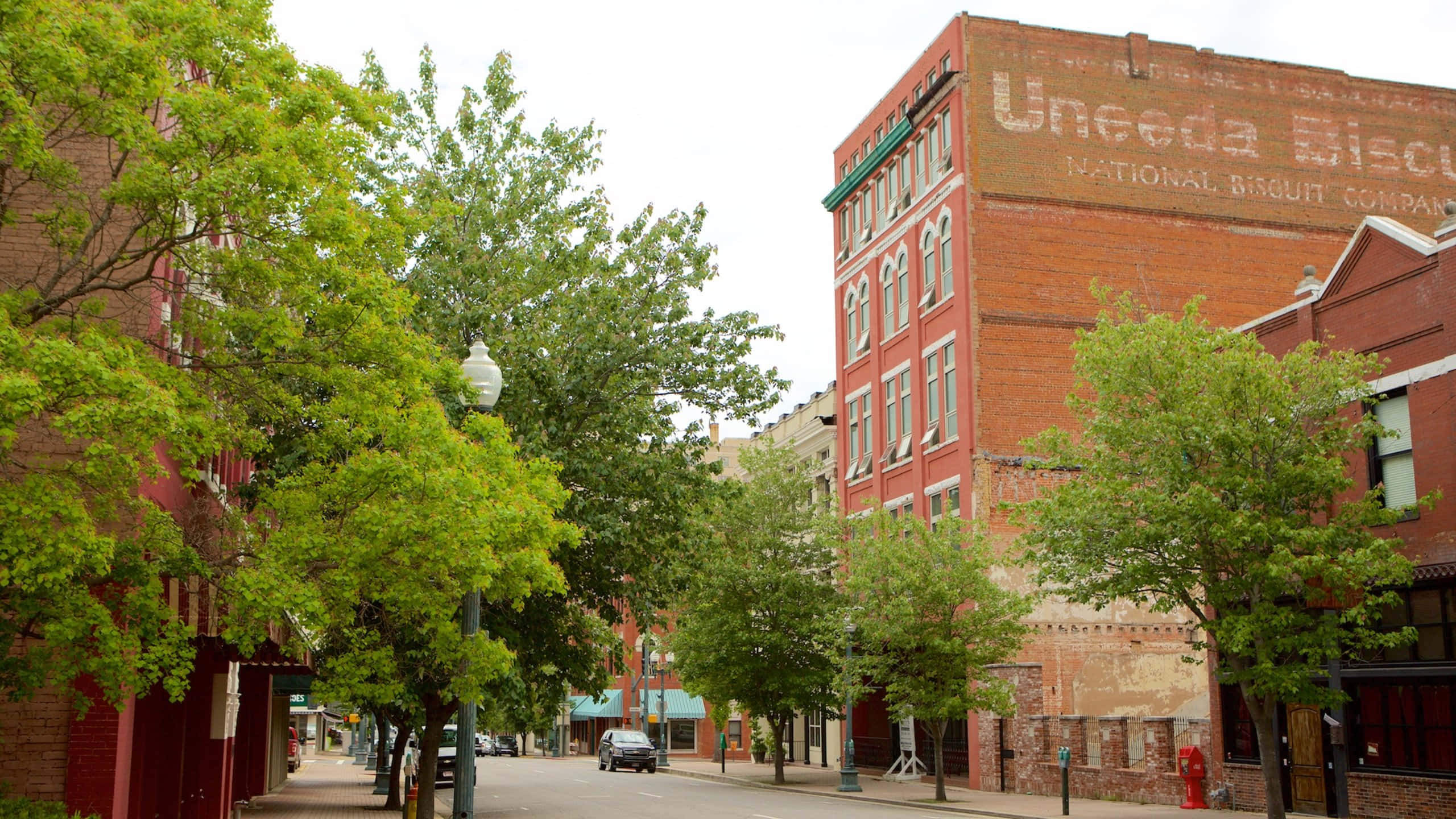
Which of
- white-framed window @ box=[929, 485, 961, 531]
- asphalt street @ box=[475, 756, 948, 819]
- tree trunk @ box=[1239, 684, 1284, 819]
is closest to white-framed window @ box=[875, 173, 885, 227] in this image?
white-framed window @ box=[929, 485, 961, 531]

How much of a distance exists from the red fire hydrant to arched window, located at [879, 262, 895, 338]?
69.2ft

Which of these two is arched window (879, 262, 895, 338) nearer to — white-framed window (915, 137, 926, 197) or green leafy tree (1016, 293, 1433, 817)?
white-framed window (915, 137, 926, 197)

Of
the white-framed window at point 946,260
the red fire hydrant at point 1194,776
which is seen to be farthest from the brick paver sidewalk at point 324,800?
the white-framed window at point 946,260

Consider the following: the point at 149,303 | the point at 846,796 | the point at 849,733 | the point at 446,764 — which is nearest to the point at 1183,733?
the point at 846,796

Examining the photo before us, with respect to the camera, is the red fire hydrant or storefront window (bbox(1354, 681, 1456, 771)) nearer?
storefront window (bbox(1354, 681, 1456, 771))

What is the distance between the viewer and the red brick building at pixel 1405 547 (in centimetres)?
2200

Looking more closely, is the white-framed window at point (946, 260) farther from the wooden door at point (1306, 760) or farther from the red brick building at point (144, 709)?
the red brick building at point (144, 709)

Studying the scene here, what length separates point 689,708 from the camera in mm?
80188

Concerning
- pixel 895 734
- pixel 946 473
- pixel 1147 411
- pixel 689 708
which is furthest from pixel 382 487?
pixel 689 708

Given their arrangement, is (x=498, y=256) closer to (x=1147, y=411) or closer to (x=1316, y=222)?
(x=1147, y=411)

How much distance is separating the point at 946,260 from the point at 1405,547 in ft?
66.8

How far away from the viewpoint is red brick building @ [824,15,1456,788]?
38500 millimetres

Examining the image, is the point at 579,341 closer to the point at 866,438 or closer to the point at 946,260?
the point at 946,260

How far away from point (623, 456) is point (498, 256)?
12.2ft
